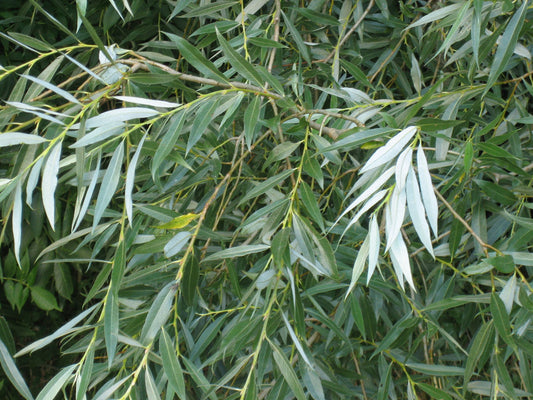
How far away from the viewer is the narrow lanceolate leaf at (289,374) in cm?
61

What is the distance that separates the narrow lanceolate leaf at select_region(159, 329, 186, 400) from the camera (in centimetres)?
59

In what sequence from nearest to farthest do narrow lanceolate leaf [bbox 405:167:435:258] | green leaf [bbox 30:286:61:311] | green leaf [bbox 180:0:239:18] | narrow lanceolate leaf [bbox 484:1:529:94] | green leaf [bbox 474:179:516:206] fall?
narrow lanceolate leaf [bbox 405:167:435:258]
narrow lanceolate leaf [bbox 484:1:529:94]
green leaf [bbox 474:179:516:206]
green leaf [bbox 180:0:239:18]
green leaf [bbox 30:286:61:311]

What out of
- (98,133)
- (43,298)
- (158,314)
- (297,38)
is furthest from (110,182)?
(43,298)

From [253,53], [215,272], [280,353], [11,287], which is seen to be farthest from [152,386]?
[11,287]

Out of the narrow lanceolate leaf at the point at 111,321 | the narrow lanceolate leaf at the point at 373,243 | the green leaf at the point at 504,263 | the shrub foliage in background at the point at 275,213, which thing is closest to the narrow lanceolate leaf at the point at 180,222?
the shrub foliage in background at the point at 275,213

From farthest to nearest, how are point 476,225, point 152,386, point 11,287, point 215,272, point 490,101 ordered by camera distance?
point 11,287 → point 490,101 → point 215,272 → point 476,225 → point 152,386

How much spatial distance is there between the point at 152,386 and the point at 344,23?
0.75 m

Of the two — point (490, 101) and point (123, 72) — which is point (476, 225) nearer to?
point (490, 101)

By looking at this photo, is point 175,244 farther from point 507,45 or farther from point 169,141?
point 507,45

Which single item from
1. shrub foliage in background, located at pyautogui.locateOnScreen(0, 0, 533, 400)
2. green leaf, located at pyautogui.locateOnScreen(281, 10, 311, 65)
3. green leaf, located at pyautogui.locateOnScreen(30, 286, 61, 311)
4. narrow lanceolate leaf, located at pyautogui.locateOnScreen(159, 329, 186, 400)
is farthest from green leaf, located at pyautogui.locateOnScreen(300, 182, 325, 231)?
green leaf, located at pyautogui.locateOnScreen(30, 286, 61, 311)

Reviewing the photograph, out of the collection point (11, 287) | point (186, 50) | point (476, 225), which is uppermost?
point (186, 50)

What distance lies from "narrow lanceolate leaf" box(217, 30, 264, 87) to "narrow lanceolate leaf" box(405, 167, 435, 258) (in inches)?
8.5

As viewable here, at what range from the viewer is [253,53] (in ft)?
3.17

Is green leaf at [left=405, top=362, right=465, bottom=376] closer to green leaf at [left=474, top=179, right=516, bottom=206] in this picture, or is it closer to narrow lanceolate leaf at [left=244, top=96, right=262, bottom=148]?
green leaf at [left=474, top=179, right=516, bottom=206]
